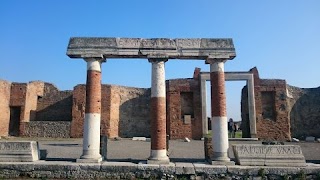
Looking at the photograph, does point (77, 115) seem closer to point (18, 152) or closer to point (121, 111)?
point (121, 111)

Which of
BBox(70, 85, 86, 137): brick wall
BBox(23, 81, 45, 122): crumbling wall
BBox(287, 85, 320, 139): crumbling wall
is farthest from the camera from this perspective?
BBox(23, 81, 45, 122): crumbling wall

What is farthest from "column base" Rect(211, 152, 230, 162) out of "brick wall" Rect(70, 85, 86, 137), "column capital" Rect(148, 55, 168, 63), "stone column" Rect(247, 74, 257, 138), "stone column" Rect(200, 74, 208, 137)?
"brick wall" Rect(70, 85, 86, 137)

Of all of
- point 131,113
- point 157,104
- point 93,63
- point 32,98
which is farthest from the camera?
point 131,113

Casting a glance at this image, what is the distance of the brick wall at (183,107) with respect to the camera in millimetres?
20547

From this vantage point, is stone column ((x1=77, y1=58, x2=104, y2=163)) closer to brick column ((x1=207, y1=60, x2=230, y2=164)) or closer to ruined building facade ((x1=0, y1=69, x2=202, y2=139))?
brick column ((x1=207, y1=60, x2=230, y2=164))

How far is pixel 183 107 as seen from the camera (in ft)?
70.1

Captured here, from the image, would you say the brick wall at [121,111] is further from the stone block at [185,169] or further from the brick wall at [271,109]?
the stone block at [185,169]

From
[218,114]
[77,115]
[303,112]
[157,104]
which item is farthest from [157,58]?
[303,112]

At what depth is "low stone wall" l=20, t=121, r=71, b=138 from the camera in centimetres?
2253

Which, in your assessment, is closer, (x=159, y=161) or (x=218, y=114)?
(x=159, y=161)

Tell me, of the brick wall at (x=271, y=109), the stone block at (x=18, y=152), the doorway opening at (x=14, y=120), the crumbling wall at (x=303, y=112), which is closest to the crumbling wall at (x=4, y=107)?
the doorway opening at (x=14, y=120)

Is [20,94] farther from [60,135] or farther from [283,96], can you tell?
[283,96]

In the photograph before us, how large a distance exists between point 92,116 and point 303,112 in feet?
62.4

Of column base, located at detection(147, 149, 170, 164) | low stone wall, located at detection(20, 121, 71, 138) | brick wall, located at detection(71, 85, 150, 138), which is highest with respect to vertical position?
brick wall, located at detection(71, 85, 150, 138)
